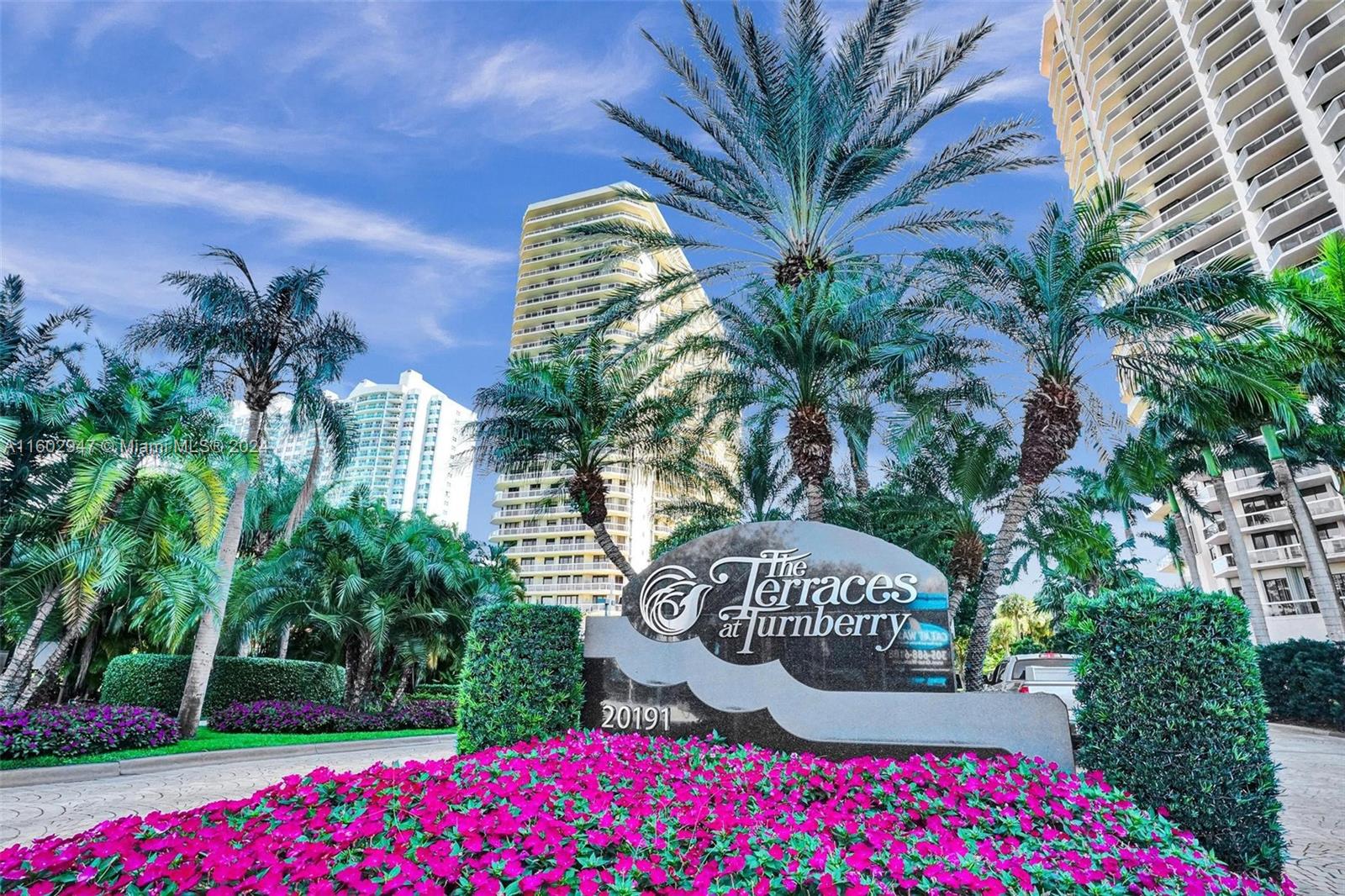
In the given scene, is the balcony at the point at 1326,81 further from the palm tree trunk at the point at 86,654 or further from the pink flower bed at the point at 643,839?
the palm tree trunk at the point at 86,654

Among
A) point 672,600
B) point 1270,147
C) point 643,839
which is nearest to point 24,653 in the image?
point 672,600

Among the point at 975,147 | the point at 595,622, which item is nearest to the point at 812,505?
the point at 595,622

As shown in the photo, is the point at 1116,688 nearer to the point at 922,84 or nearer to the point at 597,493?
the point at 597,493

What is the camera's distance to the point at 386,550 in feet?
66.3

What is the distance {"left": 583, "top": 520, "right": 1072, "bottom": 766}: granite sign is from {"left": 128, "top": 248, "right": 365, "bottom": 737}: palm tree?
11.6 meters

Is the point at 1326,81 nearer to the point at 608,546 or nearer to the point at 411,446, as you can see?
the point at 608,546

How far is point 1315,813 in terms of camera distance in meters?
8.13

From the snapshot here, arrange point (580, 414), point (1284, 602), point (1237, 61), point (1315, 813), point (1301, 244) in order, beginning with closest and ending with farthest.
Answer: point (1315, 813), point (580, 414), point (1301, 244), point (1284, 602), point (1237, 61)

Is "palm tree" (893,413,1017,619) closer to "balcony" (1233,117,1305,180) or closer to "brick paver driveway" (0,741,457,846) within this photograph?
"brick paver driveway" (0,741,457,846)

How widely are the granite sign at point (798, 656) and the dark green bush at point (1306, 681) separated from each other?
18.2m

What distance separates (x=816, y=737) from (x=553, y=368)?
1092 cm

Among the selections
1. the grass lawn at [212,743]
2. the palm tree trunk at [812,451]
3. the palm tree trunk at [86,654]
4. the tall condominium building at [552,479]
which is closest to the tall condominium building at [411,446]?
the tall condominium building at [552,479]

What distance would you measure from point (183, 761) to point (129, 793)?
126 inches

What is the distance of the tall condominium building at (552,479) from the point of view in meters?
74.5
